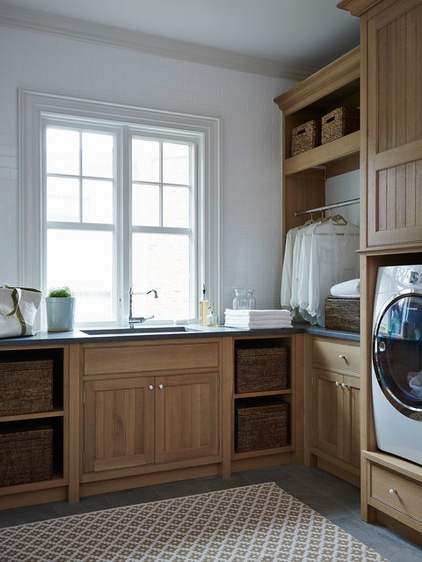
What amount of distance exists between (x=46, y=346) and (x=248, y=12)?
247 centimetres

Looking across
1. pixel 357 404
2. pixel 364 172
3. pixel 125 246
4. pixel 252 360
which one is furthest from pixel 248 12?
pixel 357 404

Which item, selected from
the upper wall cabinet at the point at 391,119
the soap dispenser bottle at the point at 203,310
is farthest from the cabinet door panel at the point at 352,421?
the soap dispenser bottle at the point at 203,310

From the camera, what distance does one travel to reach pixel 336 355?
339 centimetres

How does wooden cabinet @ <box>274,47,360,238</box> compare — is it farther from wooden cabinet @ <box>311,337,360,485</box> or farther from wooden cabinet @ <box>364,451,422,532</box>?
wooden cabinet @ <box>364,451,422,532</box>

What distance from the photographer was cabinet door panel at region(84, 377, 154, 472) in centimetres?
315

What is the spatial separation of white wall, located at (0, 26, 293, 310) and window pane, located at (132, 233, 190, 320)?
317 mm

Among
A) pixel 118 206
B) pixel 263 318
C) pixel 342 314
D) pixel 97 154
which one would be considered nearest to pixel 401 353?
pixel 342 314

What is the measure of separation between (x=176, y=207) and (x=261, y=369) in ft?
4.57

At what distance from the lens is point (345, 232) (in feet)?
12.8

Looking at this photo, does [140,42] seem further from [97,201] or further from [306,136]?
[306,136]

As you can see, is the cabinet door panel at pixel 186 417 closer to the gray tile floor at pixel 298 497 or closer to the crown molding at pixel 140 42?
the gray tile floor at pixel 298 497

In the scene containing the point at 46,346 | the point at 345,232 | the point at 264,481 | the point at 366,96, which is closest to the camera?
the point at 366,96

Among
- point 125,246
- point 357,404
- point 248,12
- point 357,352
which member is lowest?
point 357,404

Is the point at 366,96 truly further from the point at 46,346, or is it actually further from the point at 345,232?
the point at 46,346
